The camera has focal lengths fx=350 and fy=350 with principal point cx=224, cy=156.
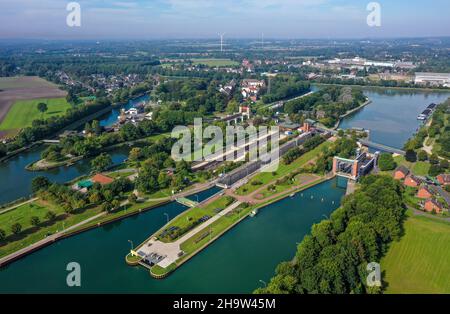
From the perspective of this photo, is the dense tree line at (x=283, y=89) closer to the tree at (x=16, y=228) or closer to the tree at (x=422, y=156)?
the tree at (x=422, y=156)

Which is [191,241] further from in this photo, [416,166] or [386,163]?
[416,166]

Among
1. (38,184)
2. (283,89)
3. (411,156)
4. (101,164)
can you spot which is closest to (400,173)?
(411,156)

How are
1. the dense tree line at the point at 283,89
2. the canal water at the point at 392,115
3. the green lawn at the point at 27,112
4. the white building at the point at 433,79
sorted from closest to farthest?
the canal water at the point at 392,115, the green lawn at the point at 27,112, the dense tree line at the point at 283,89, the white building at the point at 433,79

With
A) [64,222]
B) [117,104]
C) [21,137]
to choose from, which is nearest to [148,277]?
[64,222]

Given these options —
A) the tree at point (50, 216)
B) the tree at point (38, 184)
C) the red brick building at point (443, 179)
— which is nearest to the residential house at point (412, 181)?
the red brick building at point (443, 179)

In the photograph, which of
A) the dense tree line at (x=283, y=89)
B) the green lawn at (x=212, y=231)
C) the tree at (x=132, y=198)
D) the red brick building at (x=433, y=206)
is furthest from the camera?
the dense tree line at (x=283, y=89)

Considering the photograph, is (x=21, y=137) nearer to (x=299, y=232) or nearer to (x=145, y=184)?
(x=145, y=184)
